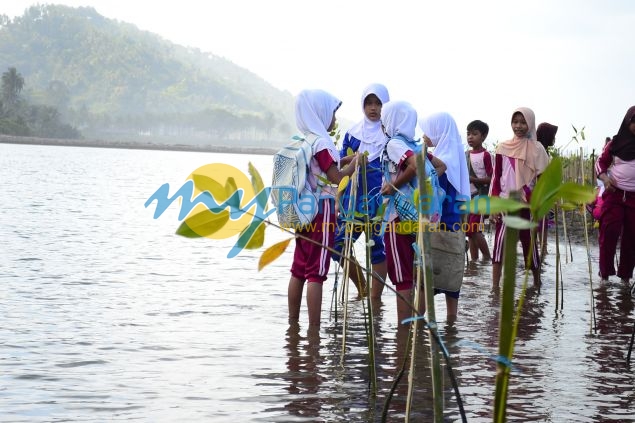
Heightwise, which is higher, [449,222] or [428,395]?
[449,222]

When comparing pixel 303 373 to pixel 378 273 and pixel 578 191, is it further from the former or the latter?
pixel 578 191

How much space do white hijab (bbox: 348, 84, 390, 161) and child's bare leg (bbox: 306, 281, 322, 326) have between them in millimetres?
1253

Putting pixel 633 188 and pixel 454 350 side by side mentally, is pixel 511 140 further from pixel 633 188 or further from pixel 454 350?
pixel 454 350

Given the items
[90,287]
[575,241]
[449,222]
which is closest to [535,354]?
[449,222]

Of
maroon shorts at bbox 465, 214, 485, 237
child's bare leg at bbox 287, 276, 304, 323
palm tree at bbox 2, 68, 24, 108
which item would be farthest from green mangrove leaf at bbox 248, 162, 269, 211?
palm tree at bbox 2, 68, 24, 108

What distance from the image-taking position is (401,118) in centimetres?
589

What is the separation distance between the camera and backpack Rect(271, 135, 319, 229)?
583cm

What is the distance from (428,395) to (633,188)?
4741 mm

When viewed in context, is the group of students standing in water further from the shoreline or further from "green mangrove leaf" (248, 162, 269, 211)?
the shoreline

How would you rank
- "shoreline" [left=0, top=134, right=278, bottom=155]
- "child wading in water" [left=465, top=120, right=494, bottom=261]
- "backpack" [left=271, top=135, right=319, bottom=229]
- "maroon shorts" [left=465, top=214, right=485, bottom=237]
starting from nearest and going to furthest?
1. "backpack" [left=271, top=135, right=319, bottom=229]
2. "child wading in water" [left=465, top=120, right=494, bottom=261]
3. "maroon shorts" [left=465, top=214, right=485, bottom=237]
4. "shoreline" [left=0, top=134, right=278, bottom=155]

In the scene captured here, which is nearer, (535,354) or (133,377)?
(133,377)

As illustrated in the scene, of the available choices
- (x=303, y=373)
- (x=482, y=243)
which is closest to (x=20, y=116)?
(x=482, y=243)

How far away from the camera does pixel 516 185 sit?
7918 mm

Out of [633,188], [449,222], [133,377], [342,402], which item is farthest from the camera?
[633,188]
